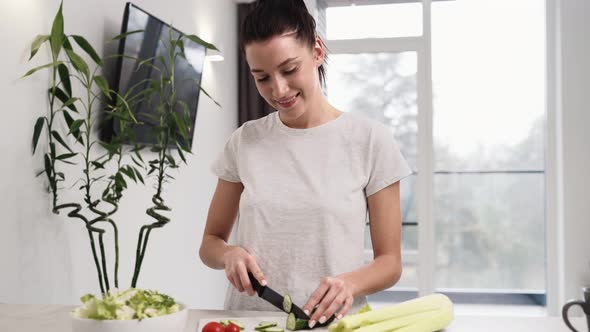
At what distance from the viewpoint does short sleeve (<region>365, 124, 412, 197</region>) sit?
1459 mm

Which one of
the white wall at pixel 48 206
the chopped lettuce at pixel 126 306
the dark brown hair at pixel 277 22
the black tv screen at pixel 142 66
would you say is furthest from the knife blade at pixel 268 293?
the black tv screen at pixel 142 66

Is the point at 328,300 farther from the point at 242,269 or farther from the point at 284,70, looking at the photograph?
the point at 284,70

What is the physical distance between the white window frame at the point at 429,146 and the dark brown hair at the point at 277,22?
127 inches

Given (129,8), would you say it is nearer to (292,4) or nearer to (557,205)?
(292,4)

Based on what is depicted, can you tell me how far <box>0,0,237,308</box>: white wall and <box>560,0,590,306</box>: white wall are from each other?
248 cm

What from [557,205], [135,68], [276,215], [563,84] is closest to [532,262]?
[557,205]

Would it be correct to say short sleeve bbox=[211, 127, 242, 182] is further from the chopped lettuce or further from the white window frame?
the white window frame

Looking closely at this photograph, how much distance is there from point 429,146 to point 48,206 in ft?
10.5

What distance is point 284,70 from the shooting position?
1424 mm

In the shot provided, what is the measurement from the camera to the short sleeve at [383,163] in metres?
1.46

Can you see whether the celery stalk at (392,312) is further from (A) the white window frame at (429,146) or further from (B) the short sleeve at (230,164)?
(A) the white window frame at (429,146)

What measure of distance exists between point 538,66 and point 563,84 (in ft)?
0.89

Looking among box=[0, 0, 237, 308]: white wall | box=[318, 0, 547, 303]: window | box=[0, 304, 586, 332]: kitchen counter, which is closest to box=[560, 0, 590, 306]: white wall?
box=[318, 0, 547, 303]: window

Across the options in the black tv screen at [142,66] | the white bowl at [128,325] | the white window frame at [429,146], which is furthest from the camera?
the white window frame at [429,146]
